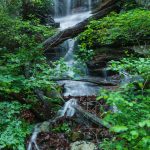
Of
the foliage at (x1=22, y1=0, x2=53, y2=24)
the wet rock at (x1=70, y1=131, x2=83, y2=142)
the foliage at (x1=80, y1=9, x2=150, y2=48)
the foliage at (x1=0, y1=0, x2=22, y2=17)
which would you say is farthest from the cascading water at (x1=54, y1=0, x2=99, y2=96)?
the wet rock at (x1=70, y1=131, x2=83, y2=142)

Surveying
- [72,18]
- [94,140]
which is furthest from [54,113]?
[72,18]

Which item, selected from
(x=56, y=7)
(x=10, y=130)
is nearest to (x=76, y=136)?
(x=10, y=130)

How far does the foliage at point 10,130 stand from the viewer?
4371 mm

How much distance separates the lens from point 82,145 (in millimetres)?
4898

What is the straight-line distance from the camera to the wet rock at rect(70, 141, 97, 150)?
480 cm

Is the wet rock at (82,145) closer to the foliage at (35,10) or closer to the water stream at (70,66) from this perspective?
the water stream at (70,66)

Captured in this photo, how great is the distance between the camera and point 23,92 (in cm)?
551

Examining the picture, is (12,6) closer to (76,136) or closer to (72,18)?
(72,18)

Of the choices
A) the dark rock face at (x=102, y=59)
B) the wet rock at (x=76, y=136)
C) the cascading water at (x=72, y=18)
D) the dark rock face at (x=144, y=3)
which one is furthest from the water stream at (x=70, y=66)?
the dark rock face at (x=144, y=3)

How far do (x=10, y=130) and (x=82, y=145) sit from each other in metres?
1.28

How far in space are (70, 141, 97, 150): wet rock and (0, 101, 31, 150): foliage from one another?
2.77 ft

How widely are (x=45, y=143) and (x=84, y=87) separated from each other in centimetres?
357

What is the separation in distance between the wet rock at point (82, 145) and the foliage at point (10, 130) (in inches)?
33.2

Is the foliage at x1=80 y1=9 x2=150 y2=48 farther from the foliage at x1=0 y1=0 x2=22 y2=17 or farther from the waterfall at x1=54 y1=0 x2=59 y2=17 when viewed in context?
the waterfall at x1=54 y1=0 x2=59 y2=17
